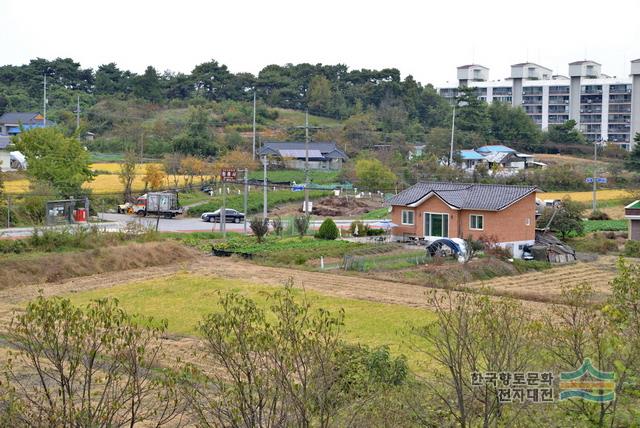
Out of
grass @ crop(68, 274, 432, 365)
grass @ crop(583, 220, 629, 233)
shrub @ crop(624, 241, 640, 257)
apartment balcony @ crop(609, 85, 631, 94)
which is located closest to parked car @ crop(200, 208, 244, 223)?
grass @ crop(68, 274, 432, 365)

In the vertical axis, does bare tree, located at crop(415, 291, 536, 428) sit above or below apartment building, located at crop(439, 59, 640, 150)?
below

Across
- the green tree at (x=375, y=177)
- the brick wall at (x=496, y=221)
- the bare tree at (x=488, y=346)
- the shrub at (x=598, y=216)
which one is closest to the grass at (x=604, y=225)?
the shrub at (x=598, y=216)

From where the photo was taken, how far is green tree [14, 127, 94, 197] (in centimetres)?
3734

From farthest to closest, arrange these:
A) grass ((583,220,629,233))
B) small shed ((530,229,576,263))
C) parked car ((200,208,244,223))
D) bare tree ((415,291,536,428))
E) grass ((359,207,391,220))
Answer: grass ((359,207,391,220))
parked car ((200,208,244,223))
grass ((583,220,629,233))
small shed ((530,229,576,263))
bare tree ((415,291,536,428))

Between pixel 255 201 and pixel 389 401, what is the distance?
34.3 m

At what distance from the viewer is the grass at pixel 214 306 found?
16.2 m

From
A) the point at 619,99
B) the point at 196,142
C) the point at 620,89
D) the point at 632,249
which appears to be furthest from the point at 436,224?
the point at 619,99

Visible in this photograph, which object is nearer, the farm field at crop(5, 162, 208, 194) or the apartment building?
the farm field at crop(5, 162, 208, 194)

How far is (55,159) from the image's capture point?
1492 inches

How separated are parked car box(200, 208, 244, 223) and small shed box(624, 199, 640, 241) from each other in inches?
623

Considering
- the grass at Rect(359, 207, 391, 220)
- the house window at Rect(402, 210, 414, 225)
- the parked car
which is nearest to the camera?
the house window at Rect(402, 210, 414, 225)

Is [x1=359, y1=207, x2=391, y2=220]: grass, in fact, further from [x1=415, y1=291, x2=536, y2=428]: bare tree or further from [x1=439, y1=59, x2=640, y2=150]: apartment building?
[x1=439, y1=59, x2=640, y2=150]: apartment building

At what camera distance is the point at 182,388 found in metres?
7.59

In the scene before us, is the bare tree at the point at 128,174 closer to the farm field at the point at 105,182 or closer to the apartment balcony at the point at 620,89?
the farm field at the point at 105,182
